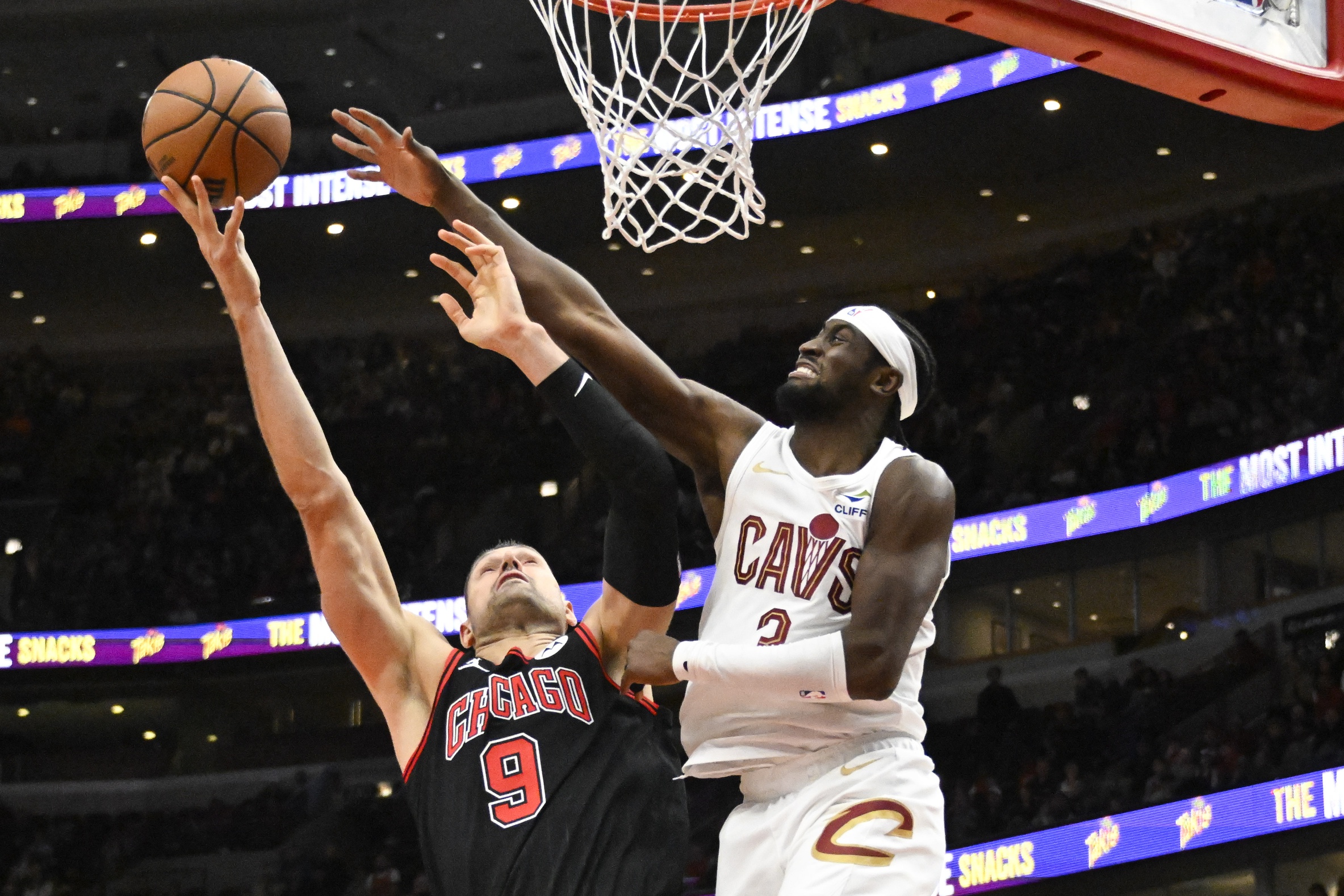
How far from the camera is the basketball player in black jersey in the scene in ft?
11.5

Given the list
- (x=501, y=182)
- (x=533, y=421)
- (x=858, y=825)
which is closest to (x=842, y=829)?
(x=858, y=825)

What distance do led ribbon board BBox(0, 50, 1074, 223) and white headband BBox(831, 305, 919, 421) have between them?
35.1 ft

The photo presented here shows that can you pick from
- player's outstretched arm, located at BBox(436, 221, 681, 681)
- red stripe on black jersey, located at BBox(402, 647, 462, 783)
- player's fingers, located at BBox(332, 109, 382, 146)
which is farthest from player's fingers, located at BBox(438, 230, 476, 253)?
red stripe on black jersey, located at BBox(402, 647, 462, 783)

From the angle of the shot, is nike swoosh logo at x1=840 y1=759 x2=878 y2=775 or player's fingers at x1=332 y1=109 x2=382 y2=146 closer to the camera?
nike swoosh logo at x1=840 y1=759 x2=878 y2=775

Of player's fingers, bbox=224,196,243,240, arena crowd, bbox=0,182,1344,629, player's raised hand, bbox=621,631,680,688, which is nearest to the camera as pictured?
player's raised hand, bbox=621,631,680,688

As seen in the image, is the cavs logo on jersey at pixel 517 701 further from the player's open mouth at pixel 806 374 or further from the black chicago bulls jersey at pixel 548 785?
the player's open mouth at pixel 806 374

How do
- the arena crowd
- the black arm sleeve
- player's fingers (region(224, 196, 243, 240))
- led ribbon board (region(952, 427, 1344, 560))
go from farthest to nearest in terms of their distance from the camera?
the arena crowd
led ribbon board (region(952, 427, 1344, 560))
player's fingers (region(224, 196, 243, 240))
the black arm sleeve

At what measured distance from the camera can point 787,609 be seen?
3.28 meters

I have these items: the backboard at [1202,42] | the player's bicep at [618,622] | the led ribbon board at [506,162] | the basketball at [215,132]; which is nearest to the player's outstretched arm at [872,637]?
the player's bicep at [618,622]

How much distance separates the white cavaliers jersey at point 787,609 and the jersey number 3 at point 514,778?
1.61 feet

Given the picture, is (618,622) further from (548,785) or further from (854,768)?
(854,768)

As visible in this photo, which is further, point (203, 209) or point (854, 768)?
point (203, 209)

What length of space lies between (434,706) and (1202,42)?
2578 mm

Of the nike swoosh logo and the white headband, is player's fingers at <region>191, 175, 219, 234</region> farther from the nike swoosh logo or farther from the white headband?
the nike swoosh logo
